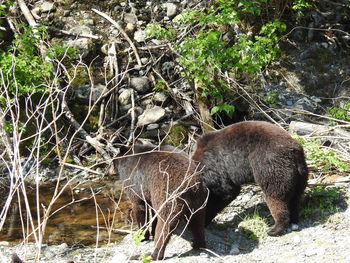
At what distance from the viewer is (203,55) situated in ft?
34.2

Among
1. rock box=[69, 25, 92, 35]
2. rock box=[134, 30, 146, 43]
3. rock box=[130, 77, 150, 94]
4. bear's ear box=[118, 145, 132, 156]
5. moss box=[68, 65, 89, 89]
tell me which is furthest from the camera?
rock box=[69, 25, 92, 35]

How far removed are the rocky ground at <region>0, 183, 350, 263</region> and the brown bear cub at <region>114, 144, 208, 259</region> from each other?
13.6 inches

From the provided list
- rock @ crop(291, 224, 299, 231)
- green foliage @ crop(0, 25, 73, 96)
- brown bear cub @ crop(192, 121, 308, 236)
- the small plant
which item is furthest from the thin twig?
rock @ crop(291, 224, 299, 231)

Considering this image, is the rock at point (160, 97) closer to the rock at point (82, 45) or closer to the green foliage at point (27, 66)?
the rock at point (82, 45)

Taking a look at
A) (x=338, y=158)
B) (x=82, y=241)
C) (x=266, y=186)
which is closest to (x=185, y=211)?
(x=266, y=186)

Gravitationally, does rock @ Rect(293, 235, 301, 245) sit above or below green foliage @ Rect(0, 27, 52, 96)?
below

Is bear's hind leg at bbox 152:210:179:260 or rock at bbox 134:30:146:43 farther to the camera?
rock at bbox 134:30:146:43

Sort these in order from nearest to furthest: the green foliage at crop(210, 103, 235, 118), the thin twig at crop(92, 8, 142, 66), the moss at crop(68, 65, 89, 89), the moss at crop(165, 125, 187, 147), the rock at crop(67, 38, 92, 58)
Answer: the green foliage at crop(210, 103, 235, 118) < the moss at crop(165, 125, 187, 147) < the moss at crop(68, 65, 89, 89) < the thin twig at crop(92, 8, 142, 66) < the rock at crop(67, 38, 92, 58)

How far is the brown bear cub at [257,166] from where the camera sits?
6.77 meters

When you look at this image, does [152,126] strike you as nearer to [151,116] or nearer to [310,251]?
[151,116]

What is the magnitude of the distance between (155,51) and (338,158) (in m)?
6.12

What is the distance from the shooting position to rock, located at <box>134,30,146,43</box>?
43.9 feet

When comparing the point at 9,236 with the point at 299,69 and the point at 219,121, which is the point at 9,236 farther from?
the point at 299,69

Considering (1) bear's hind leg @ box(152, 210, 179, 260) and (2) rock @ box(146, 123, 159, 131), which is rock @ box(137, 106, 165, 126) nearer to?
(2) rock @ box(146, 123, 159, 131)
